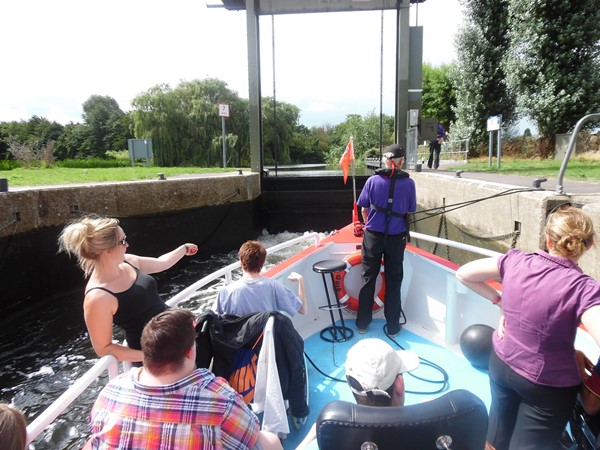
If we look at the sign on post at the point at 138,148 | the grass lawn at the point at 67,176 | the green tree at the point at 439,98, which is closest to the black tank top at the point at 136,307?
the grass lawn at the point at 67,176

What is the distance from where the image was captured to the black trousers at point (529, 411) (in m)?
1.21

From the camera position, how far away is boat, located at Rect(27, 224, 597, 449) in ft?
7.78

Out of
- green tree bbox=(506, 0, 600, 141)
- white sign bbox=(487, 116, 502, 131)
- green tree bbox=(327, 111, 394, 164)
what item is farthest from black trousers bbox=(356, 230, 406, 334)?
green tree bbox=(327, 111, 394, 164)

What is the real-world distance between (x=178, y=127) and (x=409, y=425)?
61.8 feet

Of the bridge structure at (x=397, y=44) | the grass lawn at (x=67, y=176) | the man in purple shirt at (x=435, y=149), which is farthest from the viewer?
the man in purple shirt at (x=435, y=149)

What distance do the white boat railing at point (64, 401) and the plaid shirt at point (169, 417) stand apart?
175 millimetres

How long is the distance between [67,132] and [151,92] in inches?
1399

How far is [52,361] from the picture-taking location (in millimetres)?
4055

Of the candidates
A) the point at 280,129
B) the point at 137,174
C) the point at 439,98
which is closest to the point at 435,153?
the point at 137,174

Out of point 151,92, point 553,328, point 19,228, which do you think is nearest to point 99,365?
point 553,328

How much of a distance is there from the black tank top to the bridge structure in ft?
27.4

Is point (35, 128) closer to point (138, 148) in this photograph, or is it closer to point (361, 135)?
point (361, 135)

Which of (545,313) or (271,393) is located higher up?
(545,313)

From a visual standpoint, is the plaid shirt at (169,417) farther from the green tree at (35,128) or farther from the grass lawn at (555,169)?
the green tree at (35,128)
